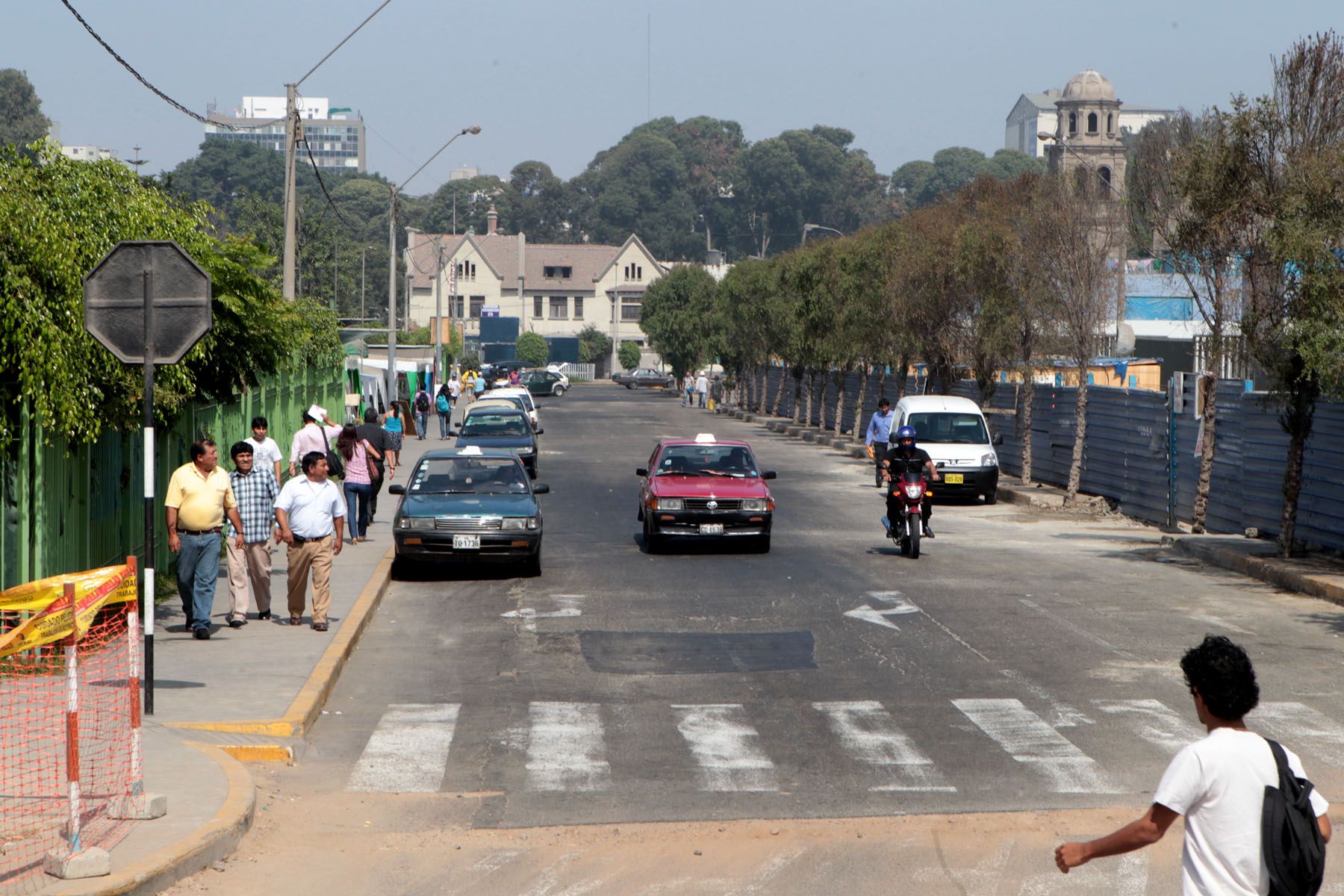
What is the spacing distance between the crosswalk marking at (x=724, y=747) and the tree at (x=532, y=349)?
115008 millimetres

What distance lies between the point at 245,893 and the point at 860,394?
43735 mm

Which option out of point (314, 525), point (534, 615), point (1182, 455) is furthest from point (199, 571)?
point (1182, 455)

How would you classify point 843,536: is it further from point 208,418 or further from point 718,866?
point 718,866

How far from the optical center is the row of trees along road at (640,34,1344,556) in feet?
59.2

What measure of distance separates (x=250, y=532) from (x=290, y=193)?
11744mm

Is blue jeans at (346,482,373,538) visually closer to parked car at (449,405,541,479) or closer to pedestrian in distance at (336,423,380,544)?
pedestrian in distance at (336,423,380,544)

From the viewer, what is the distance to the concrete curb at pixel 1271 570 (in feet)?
54.5

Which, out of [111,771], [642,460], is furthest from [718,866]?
[642,460]

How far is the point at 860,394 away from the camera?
Answer: 49781 millimetres

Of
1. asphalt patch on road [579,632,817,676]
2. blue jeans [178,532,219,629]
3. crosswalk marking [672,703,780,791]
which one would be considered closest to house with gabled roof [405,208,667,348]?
asphalt patch on road [579,632,817,676]

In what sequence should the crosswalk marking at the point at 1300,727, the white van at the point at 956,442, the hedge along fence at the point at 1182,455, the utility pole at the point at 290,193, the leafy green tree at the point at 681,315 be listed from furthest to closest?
the leafy green tree at the point at 681,315 < the white van at the point at 956,442 < the utility pole at the point at 290,193 < the hedge along fence at the point at 1182,455 < the crosswalk marking at the point at 1300,727

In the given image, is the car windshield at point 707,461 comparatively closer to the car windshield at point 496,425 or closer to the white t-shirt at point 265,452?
the white t-shirt at point 265,452

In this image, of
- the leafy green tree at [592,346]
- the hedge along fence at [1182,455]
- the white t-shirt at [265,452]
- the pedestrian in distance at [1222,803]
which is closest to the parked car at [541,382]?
the leafy green tree at [592,346]

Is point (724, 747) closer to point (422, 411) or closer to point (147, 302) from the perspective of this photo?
point (147, 302)
